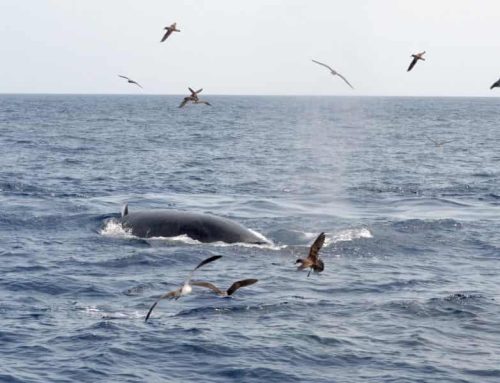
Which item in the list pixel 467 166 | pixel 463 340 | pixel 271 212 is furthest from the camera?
pixel 467 166

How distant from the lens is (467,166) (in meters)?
58.3

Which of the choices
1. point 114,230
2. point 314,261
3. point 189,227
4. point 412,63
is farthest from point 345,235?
point 314,261

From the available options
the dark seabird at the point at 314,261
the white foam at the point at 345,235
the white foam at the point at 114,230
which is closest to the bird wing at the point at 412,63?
the dark seabird at the point at 314,261

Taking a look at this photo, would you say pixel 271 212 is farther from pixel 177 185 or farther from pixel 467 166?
pixel 467 166

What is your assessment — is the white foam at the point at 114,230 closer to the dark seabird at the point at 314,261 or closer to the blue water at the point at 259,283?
the blue water at the point at 259,283

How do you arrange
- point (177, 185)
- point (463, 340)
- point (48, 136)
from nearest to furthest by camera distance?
1. point (463, 340)
2. point (177, 185)
3. point (48, 136)

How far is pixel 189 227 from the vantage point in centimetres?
2581

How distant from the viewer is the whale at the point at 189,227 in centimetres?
2538

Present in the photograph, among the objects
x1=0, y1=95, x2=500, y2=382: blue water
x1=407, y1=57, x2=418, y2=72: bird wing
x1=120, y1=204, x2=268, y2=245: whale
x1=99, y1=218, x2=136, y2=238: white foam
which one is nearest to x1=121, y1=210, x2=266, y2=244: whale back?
x1=120, y1=204, x2=268, y2=245: whale

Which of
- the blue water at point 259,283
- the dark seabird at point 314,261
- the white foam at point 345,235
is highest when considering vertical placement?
the dark seabird at point 314,261

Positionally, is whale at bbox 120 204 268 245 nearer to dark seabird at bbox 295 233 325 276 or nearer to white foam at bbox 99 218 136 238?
white foam at bbox 99 218 136 238

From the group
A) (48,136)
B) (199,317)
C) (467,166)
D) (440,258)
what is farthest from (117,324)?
(48,136)

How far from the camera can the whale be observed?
2538cm

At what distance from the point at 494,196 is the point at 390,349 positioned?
25.2 m
